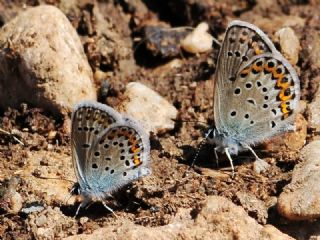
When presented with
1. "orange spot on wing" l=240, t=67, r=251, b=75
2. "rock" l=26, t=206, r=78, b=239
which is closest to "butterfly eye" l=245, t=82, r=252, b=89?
"orange spot on wing" l=240, t=67, r=251, b=75

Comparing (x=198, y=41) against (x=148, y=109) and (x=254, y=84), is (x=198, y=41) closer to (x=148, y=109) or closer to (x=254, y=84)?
(x=148, y=109)

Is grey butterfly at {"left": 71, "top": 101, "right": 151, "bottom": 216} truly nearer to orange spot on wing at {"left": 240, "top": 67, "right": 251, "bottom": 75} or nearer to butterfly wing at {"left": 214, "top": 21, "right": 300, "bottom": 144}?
butterfly wing at {"left": 214, "top": 21, "right": 300, "bottom": 144}

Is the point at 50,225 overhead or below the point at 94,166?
below

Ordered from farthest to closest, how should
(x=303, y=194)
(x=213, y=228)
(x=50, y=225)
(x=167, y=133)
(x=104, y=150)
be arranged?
1. (x=167, y=133)
2. (x=104, y=150)
3. (x=50, y=225)
4. (x=303, y=194)
5. (x=213, y=228)

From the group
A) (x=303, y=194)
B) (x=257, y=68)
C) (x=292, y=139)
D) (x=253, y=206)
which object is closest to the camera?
(x=303, y=194)

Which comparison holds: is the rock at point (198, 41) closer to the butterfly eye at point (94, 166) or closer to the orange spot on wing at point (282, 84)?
the orange spot on wing at point (282, 84)

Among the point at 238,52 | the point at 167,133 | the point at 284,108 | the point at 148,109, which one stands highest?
the point at 238,52

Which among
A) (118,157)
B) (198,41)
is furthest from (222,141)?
(198,41)
